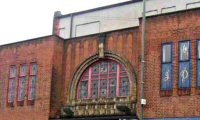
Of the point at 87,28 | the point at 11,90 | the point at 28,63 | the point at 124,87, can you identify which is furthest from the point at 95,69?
the point at 87,28

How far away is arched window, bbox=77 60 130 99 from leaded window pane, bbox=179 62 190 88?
3990 millimetres

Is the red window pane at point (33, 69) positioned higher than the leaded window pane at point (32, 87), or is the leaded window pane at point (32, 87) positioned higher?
the red window pane at point (33, 69)

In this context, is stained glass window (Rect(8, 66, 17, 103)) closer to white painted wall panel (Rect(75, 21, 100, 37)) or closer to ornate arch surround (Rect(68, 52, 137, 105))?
ornate arch surround (Rect(68, 52, 137, 105))

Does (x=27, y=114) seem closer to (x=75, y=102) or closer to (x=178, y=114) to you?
(x=75, y=102)

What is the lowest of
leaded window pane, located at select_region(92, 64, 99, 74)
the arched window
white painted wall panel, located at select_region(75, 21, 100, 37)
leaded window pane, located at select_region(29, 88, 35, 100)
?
leaded window pane, located at select_region(29, 88, 35, 100)

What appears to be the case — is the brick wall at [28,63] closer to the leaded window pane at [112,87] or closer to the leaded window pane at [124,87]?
the leaded window pane at [112,87]

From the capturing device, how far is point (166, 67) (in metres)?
25.9

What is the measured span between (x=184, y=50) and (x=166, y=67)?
4.45 ft

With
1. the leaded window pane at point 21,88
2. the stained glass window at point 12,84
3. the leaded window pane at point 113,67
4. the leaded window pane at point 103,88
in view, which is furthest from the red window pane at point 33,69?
the leaded window pane at point 113,67

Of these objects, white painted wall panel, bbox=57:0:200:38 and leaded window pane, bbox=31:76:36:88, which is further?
white painted wall panel, bbox=57:0:200:38

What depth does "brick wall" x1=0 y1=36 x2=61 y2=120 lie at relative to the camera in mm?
30578

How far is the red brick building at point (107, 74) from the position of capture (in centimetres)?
2528

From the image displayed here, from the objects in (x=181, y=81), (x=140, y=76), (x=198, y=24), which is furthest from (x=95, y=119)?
(x=198, y=24)

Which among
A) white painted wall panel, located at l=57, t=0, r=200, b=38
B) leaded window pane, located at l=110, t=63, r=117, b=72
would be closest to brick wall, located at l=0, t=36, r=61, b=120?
leaded window pane, located at l=110, t=63, r=117, b=72
